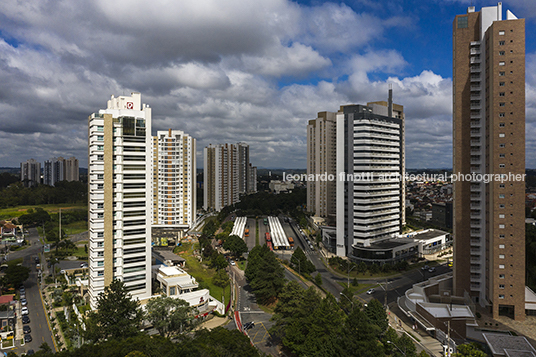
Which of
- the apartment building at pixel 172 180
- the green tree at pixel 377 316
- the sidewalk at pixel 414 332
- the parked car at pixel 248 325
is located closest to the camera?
the sidewalk at pixel 414 332

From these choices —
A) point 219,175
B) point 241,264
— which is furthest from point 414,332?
point 219,175

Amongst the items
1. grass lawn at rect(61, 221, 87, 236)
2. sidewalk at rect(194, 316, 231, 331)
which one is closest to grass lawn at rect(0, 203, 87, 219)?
grass lawn at rect(61, 221, 87, 236)

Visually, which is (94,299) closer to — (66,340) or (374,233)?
(66,340)

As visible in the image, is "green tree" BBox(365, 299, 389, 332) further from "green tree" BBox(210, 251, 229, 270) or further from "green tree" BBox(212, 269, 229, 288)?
"green tree" BBox(210, 251, 229, 270)

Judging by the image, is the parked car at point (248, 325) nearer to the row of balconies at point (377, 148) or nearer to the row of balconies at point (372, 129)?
the row of balconies at point (377, 148)

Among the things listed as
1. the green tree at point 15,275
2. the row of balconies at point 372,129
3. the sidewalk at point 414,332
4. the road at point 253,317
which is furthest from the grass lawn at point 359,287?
the green tree at point 15,275

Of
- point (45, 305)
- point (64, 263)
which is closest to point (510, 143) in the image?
point (45, 305)
